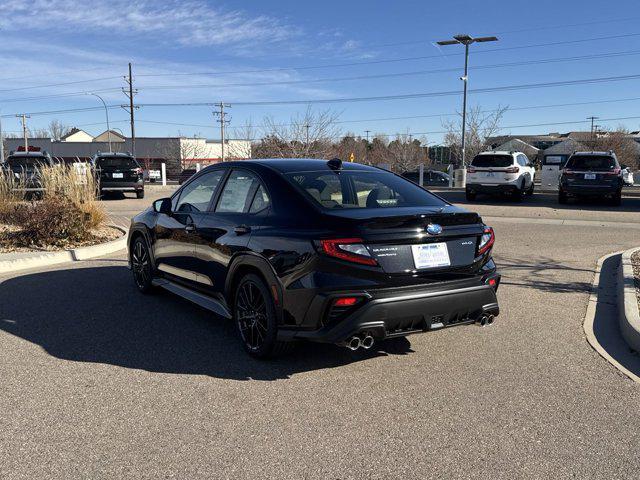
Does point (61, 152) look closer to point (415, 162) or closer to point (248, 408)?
point (415, 162)

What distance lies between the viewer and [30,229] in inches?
380

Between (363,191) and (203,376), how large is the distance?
77.2 inches

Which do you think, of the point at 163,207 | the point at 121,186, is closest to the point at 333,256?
the point at 163,207

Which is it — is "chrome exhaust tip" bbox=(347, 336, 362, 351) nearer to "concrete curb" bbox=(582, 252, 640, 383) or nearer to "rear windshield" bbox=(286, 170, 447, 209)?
"rear windshield" bbox=(286, 170, 447, 209)

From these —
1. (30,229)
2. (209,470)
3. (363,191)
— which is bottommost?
(209,470)

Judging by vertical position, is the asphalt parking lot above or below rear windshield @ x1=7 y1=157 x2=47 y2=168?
below

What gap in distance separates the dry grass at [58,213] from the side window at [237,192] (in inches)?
231

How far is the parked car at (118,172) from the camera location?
834 inches

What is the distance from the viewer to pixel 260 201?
4.54 m

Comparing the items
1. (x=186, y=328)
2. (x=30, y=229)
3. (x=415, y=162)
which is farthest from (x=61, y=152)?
(x=186, y=328)

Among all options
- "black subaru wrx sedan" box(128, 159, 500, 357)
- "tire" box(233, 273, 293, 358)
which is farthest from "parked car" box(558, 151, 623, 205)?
"tire" box(233, 273, 293, 358)

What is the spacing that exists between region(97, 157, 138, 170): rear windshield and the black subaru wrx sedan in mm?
A: 17611

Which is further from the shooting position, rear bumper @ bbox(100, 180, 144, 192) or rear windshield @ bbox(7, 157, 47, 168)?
rear bumper @ bbox(100, 180, 144, 192)

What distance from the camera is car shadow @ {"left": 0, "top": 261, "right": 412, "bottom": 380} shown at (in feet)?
14.3
